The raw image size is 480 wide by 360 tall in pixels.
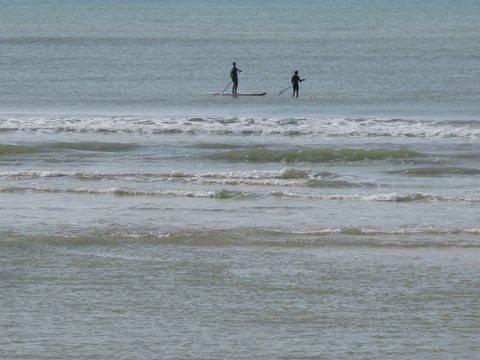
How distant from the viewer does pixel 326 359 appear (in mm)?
12883

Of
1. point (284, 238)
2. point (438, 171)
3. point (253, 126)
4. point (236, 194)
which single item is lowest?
point (284, 238)

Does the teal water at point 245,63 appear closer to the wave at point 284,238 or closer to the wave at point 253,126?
the wave at point 253,126

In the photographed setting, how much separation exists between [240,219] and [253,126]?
584 inches

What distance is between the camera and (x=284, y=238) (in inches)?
738

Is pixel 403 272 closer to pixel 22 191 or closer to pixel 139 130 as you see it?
pixel 22 191

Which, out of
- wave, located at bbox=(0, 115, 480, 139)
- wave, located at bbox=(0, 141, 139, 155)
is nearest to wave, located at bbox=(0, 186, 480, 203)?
wave, located at bbox=(0, 141, 139, 155)

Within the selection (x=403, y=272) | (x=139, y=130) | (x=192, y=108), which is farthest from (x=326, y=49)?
(x=403, y=272)

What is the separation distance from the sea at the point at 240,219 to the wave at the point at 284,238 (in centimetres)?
5

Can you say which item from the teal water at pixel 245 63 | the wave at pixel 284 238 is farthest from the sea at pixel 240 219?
the teal water at pixel 245 63

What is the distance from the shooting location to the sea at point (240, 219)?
13.9 m

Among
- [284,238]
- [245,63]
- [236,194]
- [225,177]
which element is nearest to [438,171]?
[225,177]

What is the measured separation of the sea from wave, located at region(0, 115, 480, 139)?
0.10 m

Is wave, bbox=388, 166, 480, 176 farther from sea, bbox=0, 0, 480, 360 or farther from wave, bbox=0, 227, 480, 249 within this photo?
wave, bbox=0, 227, 480, 249

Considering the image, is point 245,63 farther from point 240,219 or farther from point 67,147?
point 240,219
